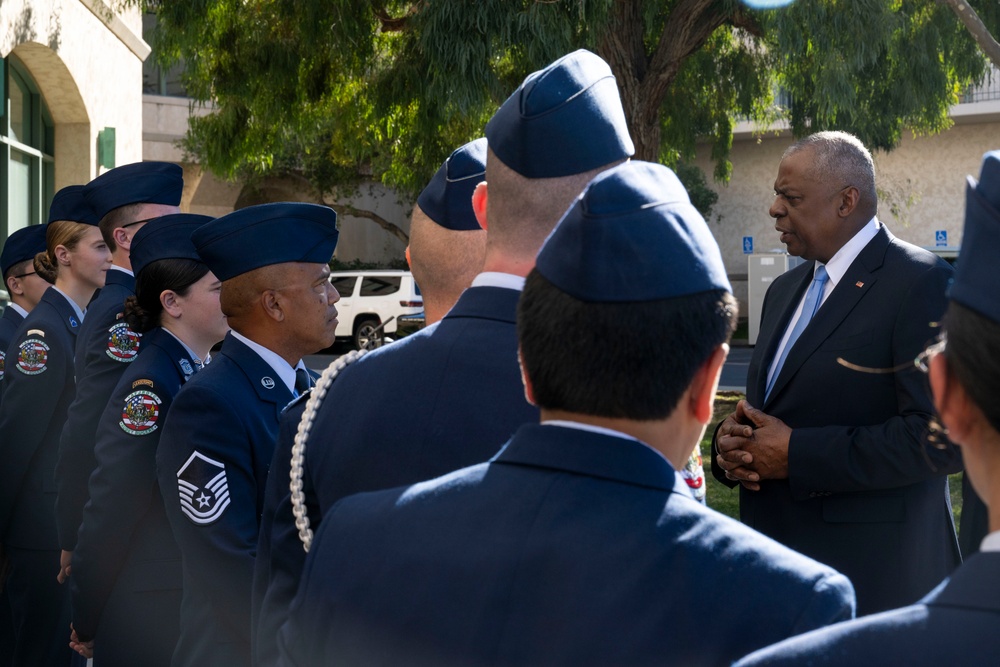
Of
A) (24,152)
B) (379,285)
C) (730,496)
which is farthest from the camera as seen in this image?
(379,285)

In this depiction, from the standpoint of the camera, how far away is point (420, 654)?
134 centimetres

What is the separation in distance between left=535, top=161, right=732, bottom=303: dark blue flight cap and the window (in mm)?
9409

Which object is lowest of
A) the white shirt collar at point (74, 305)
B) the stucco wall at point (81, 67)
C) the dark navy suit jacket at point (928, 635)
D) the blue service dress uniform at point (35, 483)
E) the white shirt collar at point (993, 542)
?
the blue service dress uniform at point (35, 483)

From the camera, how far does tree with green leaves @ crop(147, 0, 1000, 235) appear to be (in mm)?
9617

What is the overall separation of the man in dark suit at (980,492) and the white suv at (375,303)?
82.6ft

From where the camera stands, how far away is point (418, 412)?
182cm

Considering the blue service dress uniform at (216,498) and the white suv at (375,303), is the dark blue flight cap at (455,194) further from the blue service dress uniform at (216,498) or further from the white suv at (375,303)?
the white suv at (375,303)

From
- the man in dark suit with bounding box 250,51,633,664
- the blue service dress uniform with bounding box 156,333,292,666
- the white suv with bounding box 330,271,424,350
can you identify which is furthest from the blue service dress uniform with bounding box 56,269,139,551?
the white suv with bounding box 330,271,424,350

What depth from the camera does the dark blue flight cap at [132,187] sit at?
435 cm

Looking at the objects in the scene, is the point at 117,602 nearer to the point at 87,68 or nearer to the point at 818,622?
the point at 818,622

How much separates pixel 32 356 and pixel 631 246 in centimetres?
363

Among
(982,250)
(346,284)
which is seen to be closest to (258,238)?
(982,250)

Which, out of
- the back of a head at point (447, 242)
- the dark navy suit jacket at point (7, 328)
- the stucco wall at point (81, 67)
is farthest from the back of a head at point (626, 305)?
the stucco wall at point (81, 67)

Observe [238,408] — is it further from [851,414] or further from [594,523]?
[851,414]
